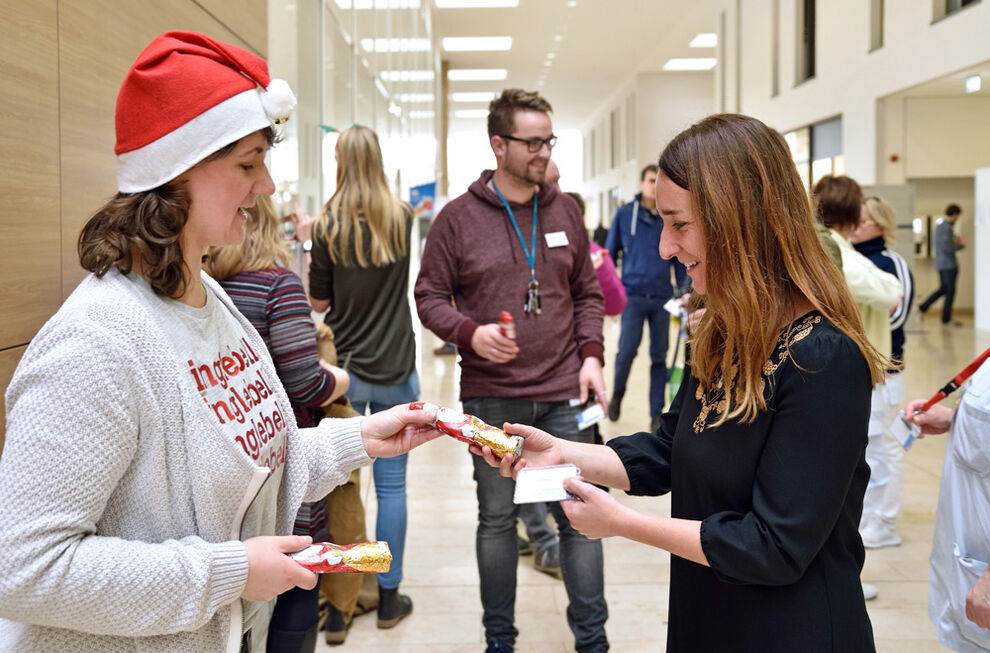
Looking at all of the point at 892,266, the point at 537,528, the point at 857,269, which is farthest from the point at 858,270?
the point at 537,528

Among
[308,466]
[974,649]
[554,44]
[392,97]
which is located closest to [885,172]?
[392,97]

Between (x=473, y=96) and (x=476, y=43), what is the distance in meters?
9.09

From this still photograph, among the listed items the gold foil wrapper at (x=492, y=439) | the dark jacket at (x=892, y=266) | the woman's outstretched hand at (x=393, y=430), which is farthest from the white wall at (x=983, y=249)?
the woman's outstretched hand at (x=393, y=430)

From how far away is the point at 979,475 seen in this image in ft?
6.97

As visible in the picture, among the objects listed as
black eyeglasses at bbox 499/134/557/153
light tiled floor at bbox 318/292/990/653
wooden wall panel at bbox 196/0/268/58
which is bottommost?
light tiled floor at bbox 318/292/990/653

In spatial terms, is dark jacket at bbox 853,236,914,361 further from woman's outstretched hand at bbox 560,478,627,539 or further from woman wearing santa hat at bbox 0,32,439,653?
woman wearing santa hat at bbox 0,32,439,653

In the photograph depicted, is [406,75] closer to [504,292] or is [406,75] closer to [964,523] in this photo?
[504,292]

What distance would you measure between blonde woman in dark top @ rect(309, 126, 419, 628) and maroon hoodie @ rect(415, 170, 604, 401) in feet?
1.60

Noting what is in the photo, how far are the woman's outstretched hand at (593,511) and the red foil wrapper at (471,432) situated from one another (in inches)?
10.1

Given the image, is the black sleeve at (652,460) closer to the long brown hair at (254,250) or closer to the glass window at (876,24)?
the long brown hair at (254,250)

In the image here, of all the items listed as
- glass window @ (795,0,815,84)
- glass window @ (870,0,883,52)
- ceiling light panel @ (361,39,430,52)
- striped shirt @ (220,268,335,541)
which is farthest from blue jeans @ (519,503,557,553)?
glass window @ (795,0,815,84)

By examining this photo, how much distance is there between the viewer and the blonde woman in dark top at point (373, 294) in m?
3.52

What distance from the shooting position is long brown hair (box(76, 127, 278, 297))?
1.33 m

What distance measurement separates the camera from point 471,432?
187 cm
